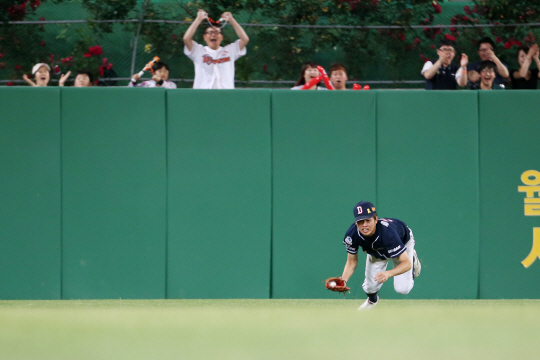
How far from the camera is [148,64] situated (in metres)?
10.0

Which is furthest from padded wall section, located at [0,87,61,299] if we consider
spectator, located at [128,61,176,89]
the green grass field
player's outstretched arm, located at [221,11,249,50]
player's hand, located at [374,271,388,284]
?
player's hand, located at [374,271,388,284]

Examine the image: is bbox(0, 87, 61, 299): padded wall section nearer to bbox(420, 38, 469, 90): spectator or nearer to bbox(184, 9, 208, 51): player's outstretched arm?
bbox(184, 9, 208, 51): player's outstretched arm

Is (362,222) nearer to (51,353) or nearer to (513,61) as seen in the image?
(51,353)

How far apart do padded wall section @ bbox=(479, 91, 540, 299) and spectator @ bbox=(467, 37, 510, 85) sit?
22.2 inches

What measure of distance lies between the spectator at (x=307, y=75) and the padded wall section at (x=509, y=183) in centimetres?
225

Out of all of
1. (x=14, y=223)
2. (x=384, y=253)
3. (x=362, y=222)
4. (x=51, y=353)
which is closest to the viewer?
(x=51, y=353)

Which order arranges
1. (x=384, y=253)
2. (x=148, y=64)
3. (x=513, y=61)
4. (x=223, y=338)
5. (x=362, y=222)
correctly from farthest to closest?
1. (x=513, y=61)
2. (x=148, y=64)
3. (x=384, y=253)
4. (x=362, y=222)
5. (x=223, y=338)

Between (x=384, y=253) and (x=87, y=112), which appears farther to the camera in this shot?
(x=87, y=112)

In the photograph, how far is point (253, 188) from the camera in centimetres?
940

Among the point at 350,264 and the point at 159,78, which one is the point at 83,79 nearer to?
the point at 159,78

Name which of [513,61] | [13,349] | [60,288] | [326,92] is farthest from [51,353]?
[513,61]

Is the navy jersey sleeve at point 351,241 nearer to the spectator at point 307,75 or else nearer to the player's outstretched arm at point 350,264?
the player's outstretched arm at point 350,264

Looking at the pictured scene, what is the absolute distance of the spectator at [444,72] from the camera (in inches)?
392

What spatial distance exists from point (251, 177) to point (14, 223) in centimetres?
316
